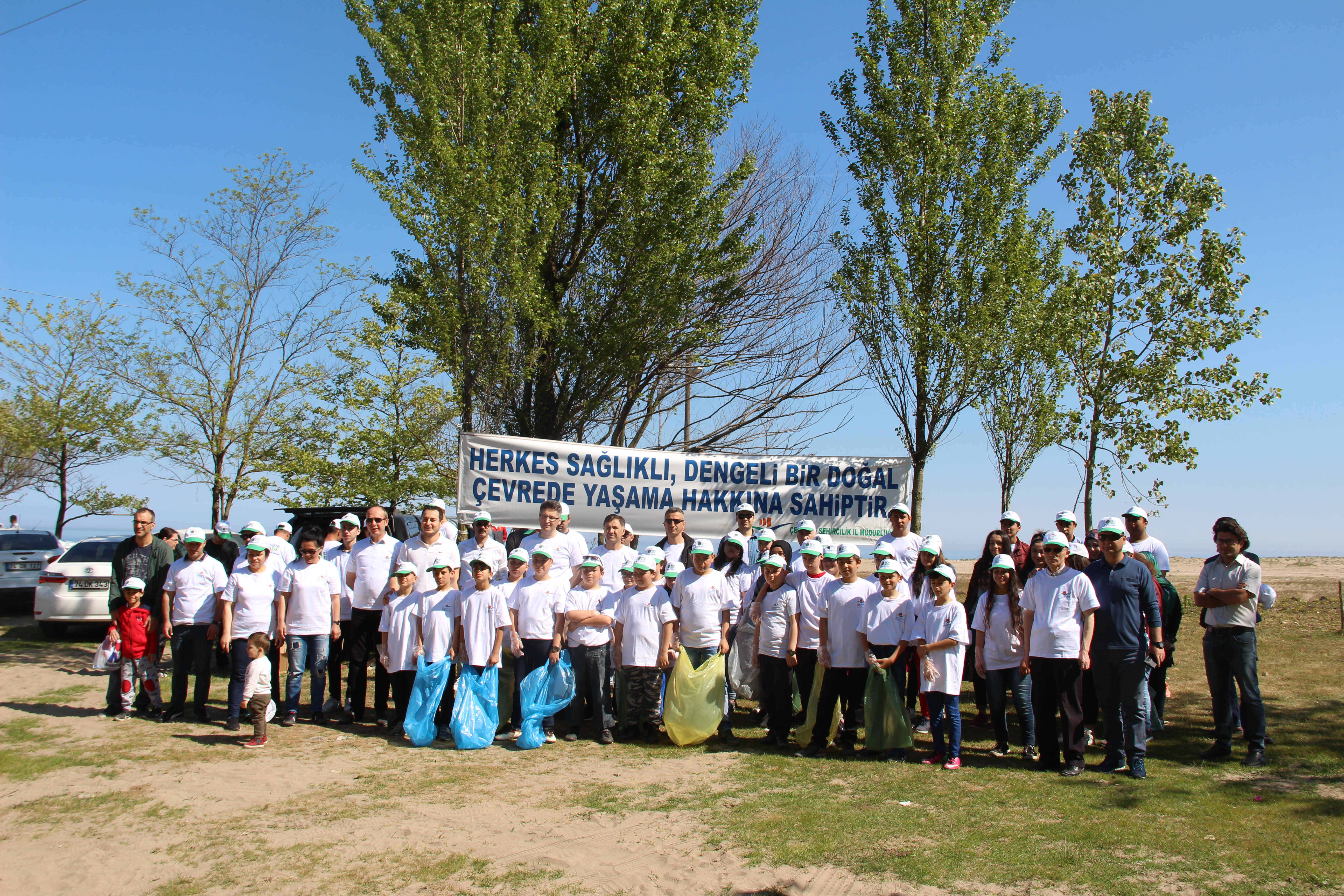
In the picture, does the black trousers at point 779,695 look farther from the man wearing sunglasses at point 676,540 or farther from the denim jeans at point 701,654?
the man wearing sunglasses at point 676,540

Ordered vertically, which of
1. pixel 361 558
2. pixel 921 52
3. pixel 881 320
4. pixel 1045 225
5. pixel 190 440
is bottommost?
pixel 361 558

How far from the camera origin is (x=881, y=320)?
15.3 meters

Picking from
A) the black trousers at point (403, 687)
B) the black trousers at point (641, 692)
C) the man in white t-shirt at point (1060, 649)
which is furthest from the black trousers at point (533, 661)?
the man in white t-shirt at point (1060, 649)

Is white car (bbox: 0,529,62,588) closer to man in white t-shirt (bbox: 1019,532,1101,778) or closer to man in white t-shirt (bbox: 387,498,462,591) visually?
man in white t-shirt (bbox: 387,498,462,591)

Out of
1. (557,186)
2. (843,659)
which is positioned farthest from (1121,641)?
(557,186)

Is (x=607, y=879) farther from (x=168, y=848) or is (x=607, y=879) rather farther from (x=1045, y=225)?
(x=1045, y=225)

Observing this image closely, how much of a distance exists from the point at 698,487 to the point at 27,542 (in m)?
13.2

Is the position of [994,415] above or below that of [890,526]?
above

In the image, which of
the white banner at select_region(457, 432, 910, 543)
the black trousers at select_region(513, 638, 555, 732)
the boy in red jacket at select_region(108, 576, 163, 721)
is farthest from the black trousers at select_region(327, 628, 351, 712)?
the white banner at select_region(457, 432, 910, 543)

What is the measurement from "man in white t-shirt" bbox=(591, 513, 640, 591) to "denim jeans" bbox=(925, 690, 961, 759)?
271cm

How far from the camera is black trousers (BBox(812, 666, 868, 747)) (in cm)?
718

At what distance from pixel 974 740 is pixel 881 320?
900 cm

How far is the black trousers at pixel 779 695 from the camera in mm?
7320

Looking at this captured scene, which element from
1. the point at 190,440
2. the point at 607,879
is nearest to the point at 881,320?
the point at 607,879
